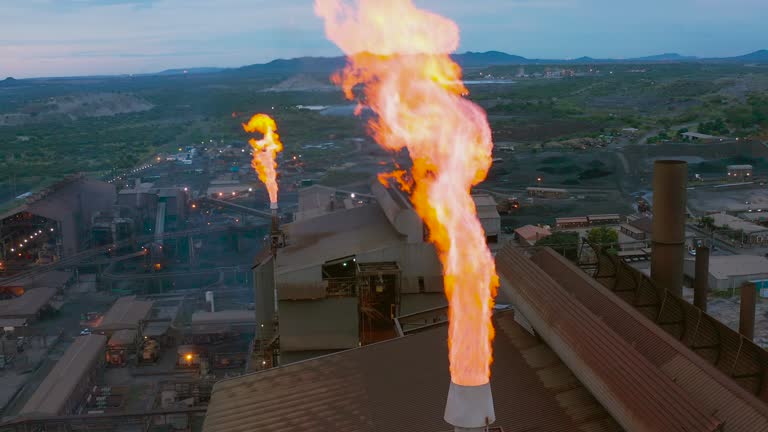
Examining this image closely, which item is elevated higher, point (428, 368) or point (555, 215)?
point (428, 368)

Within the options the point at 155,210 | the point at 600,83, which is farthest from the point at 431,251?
the point at 600,83

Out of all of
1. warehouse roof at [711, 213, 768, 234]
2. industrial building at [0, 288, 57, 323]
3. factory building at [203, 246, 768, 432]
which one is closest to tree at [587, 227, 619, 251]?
warehouse roof at [711, 213, 768, 234]

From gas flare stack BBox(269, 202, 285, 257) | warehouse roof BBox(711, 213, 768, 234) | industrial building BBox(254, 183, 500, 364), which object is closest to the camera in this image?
industrial building BBox(254, 183, 500, 364)

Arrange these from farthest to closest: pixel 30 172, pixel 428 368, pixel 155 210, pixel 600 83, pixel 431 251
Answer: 1. pixel 600 83
2. pixel 30 172
3. pixel 155 210
4. pixel 431 251
5. pixel 428 368

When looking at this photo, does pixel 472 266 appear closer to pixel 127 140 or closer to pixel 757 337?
pixel 757 337

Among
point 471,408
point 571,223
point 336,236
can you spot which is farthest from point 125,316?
point 571,223

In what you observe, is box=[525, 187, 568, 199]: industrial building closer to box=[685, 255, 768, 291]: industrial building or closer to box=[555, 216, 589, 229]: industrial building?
box=[555, 216, 589, 229]: industrial building
